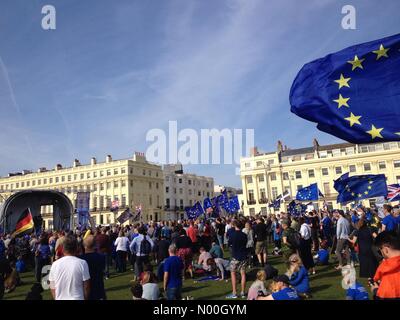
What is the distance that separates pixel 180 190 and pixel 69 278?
315 feet

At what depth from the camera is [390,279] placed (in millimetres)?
3521

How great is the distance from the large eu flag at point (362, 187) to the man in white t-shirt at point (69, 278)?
45.7 feet

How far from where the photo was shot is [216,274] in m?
13.5

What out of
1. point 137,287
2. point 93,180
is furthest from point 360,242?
point 93,180

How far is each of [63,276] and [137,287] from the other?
112 inches

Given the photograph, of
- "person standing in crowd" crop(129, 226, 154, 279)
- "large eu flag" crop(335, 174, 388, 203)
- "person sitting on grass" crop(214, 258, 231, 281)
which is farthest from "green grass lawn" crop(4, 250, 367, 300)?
"large eu flag" crop(335, 174, 388, 203)

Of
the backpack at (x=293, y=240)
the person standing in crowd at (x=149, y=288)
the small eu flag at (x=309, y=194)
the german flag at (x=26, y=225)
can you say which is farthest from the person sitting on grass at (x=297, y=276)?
the small eu flag at (x=309, y=194)

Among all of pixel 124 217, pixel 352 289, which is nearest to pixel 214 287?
pixel 352 289

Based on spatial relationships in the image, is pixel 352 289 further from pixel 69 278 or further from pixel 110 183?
pixel 110 183

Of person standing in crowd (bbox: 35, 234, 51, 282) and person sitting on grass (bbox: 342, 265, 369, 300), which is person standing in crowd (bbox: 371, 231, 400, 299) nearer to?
person sitting on grass (bbox: 342, 265, 369, 300)

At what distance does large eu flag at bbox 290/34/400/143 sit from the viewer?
6.12 m

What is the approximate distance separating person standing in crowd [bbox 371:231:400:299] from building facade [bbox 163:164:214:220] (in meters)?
89.5
